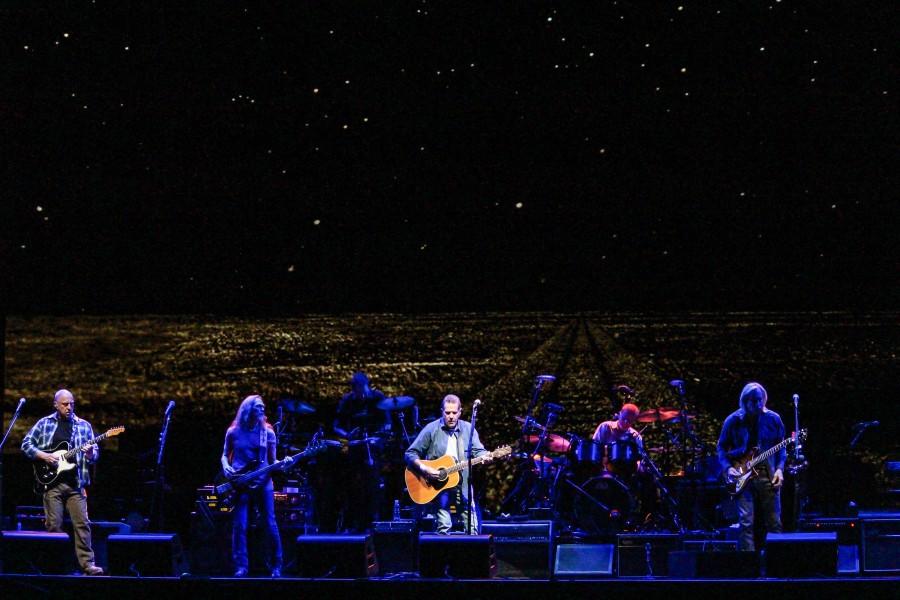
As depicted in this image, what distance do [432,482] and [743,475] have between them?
250cm

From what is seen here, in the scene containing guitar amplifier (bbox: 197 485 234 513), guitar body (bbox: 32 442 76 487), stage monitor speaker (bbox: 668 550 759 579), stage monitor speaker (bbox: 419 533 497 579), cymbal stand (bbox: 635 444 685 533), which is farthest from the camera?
cymbal stand (bbox: 635 444 685 533)

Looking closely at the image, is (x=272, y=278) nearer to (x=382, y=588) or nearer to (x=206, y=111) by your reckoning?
(x=206, y=111)

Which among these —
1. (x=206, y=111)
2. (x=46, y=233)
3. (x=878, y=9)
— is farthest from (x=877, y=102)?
(x=46, y=233)

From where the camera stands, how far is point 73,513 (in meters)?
8.39

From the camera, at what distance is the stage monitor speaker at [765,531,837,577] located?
6.78 m

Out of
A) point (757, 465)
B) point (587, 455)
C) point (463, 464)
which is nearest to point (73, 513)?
point (463, 464)

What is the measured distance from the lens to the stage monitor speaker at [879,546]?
7348mm

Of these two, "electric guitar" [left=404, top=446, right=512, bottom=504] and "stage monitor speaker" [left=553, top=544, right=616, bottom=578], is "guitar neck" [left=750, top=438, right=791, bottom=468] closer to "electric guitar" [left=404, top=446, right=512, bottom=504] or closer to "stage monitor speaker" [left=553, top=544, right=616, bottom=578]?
"stage monitor speaker" [left=553, top=544, right=616, bottom=578]

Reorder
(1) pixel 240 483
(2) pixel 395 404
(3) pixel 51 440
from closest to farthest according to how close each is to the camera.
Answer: (1) pixel 240 483
(3) pixel 51 440
(2) pixel 395 404

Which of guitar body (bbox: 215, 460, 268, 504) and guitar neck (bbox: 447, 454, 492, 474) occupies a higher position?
guitar neck (bbox: 447, 454, 492, 474)

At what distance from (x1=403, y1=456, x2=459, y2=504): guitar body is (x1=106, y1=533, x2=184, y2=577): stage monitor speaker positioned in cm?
194

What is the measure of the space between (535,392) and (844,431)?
3687 millimetres

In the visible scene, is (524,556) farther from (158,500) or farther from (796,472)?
(158,500)

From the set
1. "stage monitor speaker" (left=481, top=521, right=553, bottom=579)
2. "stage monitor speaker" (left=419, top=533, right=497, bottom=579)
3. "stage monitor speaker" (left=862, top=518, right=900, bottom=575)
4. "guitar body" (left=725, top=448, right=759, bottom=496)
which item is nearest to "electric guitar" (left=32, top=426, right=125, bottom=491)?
"stage monitor speaker" (left=419, top=533, right=497, bottom=579)
